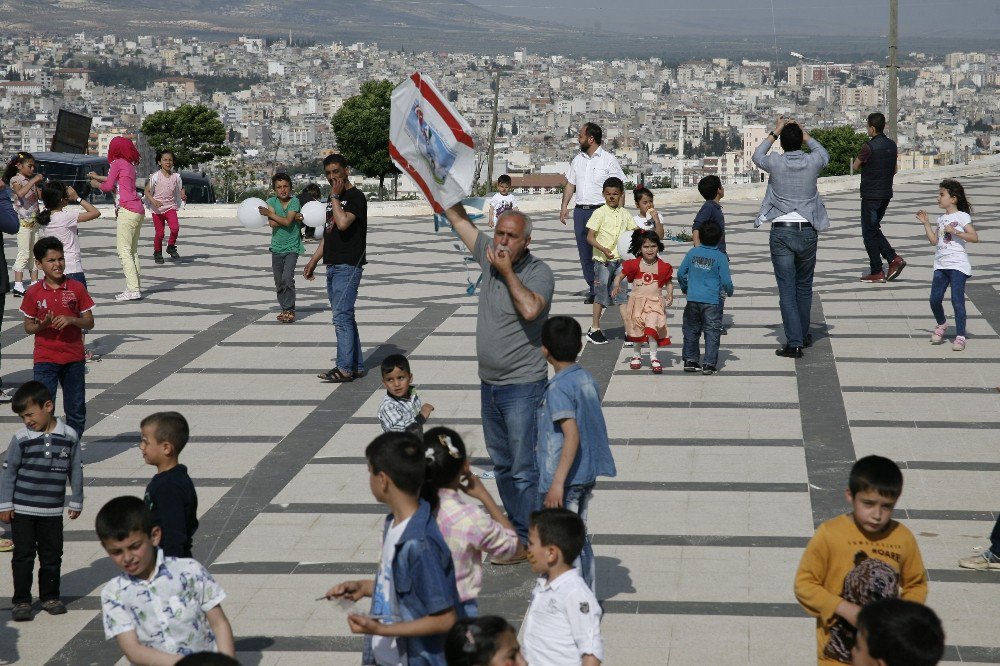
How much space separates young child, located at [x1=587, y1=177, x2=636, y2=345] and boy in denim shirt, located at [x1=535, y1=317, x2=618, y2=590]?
6552 millimetres

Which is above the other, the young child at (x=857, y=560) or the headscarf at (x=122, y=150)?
the headscarf at (x=122, y=150)

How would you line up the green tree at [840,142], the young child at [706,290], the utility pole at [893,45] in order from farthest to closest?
the green tree at [840,142], the utility pole at [893,45], the young child at [706,290]

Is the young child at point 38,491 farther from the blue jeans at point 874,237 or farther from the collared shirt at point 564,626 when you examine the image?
the blue jeans at point 874,237

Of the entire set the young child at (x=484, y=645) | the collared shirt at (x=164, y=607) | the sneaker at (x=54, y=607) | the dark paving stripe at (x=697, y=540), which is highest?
the young child at (x=484, y=645)

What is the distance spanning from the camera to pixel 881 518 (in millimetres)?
4340

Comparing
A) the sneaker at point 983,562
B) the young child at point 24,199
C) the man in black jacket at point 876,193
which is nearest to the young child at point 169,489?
the sneaker at point 983,562

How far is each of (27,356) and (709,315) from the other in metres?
6.25

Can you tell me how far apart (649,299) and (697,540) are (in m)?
4.13

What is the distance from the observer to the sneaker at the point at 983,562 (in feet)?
21.9

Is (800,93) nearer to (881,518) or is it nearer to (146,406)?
(146,406)

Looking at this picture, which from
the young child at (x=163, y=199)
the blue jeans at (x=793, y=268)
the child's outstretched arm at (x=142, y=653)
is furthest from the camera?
the young child at (x=163, y=199)

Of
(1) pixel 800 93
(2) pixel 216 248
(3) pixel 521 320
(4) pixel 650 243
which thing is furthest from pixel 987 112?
(3) pixel 521 320

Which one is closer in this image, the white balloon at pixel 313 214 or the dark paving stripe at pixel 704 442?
the dark paving stripe at pixel 704 442

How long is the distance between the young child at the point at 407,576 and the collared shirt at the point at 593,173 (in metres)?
9.57
